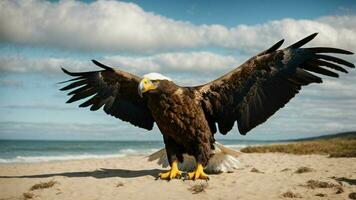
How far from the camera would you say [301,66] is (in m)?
7.29

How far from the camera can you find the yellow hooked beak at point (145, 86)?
A: 6878mm

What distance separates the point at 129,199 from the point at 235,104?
2709 mm

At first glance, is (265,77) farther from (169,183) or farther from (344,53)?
(169,183)

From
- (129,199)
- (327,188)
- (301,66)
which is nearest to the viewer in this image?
(129,199)

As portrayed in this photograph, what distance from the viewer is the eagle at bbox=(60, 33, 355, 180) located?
23.4 ft

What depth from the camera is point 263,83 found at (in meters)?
7.39

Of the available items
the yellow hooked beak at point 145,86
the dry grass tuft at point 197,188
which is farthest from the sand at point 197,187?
the yellow hooked beak at point 145,86

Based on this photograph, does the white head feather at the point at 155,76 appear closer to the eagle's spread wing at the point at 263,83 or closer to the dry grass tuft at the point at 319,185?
the eagle's spread wing at the point at 263,83

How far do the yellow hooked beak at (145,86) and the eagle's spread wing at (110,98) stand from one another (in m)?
1.53

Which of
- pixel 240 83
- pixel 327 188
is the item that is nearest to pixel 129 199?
pixel 240 83

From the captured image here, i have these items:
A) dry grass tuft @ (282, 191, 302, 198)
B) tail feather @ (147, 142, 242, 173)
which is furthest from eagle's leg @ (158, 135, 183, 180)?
Answer: dry grass tuft @ (282, 191, 302, 198)

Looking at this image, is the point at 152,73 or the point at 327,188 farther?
the point at 152,73

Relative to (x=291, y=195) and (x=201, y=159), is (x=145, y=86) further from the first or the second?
(x=291, y=195)

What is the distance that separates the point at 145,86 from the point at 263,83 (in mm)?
2178
